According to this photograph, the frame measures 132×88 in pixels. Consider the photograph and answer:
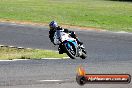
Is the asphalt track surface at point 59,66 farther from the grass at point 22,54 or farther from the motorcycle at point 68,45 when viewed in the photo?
the motorcycle at point 68,45

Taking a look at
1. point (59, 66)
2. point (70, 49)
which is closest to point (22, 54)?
point (59, 66)

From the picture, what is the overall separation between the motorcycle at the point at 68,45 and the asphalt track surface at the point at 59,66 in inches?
146

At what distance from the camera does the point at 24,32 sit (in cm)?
4138

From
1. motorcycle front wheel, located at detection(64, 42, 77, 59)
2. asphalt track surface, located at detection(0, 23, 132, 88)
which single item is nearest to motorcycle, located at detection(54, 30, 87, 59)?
motorcycle front wheel, located at detection(64, 42, 77, 59)

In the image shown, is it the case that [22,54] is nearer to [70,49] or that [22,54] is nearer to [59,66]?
[59,66]

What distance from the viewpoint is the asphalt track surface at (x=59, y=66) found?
16734 millimetres

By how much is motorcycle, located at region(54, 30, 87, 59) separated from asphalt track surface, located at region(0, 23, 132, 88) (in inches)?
146

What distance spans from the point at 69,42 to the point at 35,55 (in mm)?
13065

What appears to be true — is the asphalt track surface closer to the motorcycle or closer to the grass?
the grass

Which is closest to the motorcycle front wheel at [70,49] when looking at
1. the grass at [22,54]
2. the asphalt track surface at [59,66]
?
the asphalt track surface at [59,66]

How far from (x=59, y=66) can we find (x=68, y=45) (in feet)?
31.8

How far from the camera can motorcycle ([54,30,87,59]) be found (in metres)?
11.4

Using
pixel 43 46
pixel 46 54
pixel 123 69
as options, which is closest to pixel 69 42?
pixel 123 69

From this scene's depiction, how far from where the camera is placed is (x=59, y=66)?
21359 millimetres
